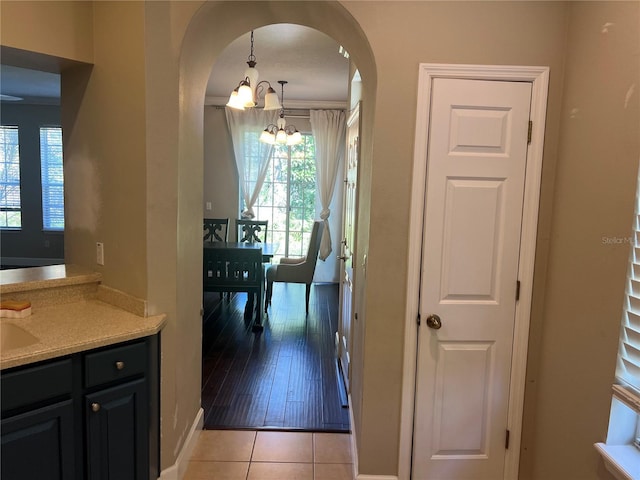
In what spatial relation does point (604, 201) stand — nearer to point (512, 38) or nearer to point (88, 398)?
point (512, 38)

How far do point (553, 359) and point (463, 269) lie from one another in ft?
1.85

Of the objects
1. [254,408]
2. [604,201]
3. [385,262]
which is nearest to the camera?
[604,201]

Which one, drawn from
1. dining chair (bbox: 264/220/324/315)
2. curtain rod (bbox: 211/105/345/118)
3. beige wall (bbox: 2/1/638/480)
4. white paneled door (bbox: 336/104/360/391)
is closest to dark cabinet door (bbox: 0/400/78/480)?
beige wall (bbox: 2/1/638/480)

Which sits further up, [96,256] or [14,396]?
[96,256]

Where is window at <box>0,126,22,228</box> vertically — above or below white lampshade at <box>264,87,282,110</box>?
below

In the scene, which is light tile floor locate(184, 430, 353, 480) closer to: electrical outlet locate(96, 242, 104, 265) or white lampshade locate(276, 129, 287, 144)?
electrical outlet locate(96, 242, 104, 265)

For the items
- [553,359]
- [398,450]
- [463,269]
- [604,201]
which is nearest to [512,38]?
[604,201]

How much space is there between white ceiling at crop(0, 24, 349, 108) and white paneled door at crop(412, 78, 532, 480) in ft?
7.34

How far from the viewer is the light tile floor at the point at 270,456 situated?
7.40ft

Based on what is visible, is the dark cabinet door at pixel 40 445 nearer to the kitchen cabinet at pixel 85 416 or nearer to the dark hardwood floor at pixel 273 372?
the kitchen cabinet at pixel 85 416

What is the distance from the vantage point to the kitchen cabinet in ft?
4.84

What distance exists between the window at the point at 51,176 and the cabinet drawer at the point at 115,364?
19.1 feet

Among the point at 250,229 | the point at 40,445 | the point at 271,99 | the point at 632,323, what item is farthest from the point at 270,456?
the point at 250,229

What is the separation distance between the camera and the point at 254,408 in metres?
2.89
